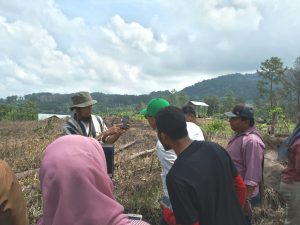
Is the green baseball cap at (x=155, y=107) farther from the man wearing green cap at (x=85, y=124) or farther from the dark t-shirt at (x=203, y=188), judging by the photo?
the man wearing green cap at (x=85, y=124)

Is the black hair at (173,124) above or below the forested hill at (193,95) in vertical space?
above

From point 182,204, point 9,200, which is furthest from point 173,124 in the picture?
point 9,200

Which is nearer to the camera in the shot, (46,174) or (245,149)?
(46,174)

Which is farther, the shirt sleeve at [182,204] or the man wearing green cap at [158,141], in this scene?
the man wearing green cap at [158,141]

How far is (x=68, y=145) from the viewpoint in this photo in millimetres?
2250

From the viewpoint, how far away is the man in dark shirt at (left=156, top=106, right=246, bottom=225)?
246 centimetres

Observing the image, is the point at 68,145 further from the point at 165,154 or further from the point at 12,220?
the point at 165,154

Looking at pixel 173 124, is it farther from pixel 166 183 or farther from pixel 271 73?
pixel 271 73

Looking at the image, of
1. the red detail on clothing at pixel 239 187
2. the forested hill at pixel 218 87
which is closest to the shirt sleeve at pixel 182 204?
the red detail on clothing at pixel 239 187

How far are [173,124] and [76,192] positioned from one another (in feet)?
2.65

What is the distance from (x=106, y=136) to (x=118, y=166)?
3.18m

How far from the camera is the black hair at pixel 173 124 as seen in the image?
266 cm

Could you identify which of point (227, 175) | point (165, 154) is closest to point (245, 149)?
point (165, 154)

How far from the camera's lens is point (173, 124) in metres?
2.66
